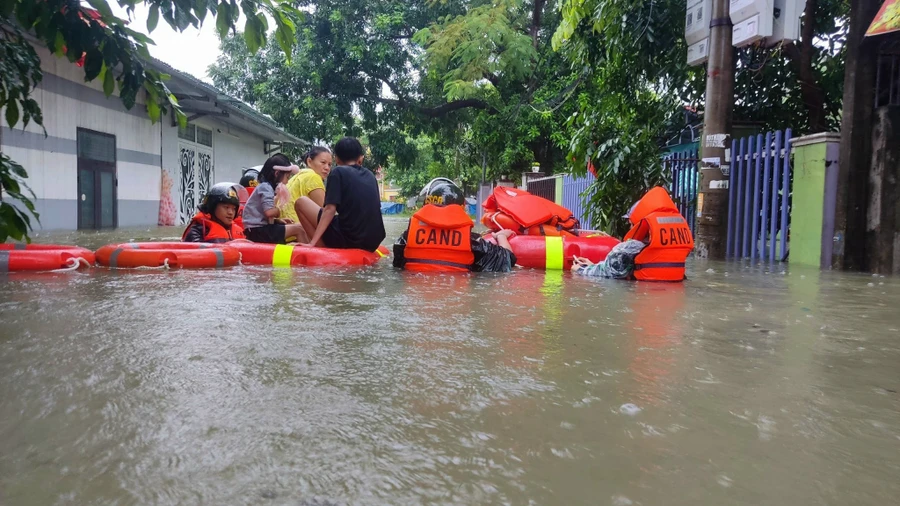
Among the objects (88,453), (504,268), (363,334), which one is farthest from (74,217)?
(88,453)

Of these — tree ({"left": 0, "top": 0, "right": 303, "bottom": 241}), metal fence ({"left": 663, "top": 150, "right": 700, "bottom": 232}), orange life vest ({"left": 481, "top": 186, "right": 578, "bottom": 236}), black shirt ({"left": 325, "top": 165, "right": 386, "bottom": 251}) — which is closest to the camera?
tree ({"left": 0, "top": 0, "right": 303, "bottom": 241})

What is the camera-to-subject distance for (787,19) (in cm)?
716

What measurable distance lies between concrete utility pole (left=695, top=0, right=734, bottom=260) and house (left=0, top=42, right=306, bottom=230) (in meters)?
7.06

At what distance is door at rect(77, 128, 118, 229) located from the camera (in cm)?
1289

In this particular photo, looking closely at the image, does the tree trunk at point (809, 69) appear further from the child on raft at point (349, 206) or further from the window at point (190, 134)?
the window at point (190, 134)

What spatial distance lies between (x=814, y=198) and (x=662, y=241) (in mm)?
2891

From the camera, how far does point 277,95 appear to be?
69.9ft

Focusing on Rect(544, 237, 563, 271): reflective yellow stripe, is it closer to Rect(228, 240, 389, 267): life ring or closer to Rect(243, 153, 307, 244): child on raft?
Rect(228, 240, 389, 267): life ring

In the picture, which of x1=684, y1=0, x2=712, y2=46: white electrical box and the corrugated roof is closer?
x1=684, y1=0, x2=712, y2=46: white electrical box

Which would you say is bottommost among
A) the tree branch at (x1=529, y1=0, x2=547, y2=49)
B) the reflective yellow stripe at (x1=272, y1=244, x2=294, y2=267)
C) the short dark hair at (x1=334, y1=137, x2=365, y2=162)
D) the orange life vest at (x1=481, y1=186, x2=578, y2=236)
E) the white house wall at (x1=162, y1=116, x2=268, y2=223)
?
the reflective yellow stripe at (x1=272, y1=244, x2=294, y2=267)

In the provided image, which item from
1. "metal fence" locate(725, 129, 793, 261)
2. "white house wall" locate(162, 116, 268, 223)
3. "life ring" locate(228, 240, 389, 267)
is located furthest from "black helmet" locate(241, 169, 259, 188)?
"white house wall" locate(162, 116, 268, 223)

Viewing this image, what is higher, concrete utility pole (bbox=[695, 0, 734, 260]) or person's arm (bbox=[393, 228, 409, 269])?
concrete utility pole (bbox=[695, 0, 734, 260])

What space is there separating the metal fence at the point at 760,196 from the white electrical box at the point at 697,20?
1521 millimetres

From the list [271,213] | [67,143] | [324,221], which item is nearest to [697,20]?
[324,221]
